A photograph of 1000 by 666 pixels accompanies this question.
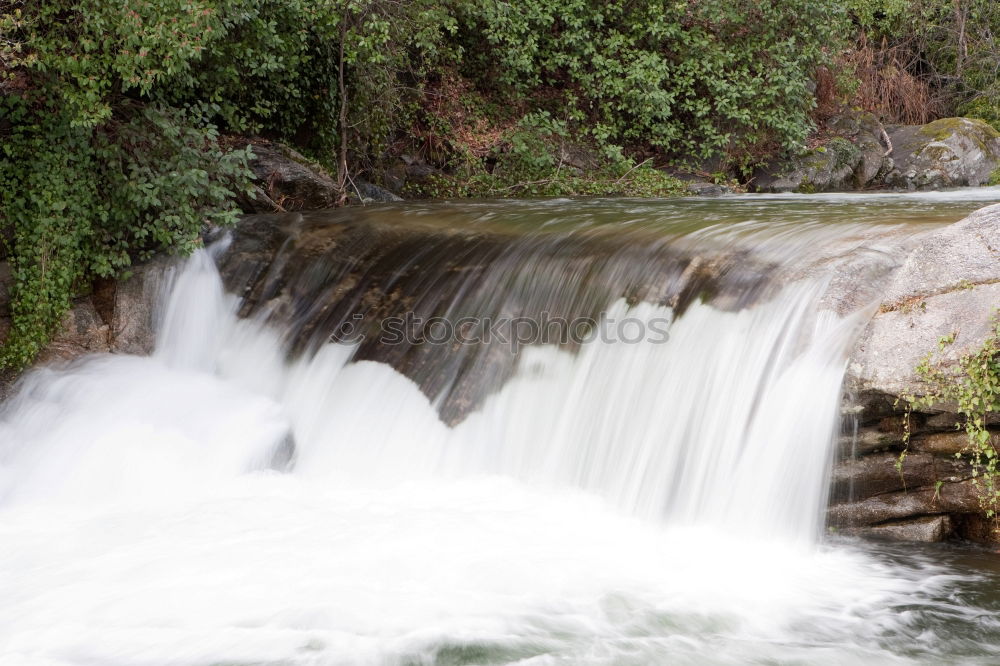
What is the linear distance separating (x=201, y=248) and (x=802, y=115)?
29.8ft

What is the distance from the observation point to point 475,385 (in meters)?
6.08

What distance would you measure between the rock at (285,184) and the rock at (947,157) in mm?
8490

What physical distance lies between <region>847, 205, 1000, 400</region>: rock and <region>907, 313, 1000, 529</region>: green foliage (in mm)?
48

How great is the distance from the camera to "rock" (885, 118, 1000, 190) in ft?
41.5

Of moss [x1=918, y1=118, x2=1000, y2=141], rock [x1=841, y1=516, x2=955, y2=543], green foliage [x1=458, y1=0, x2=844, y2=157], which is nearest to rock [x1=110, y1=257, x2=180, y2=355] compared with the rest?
rock [x1=841, y1=516, x2=955, y2=543]

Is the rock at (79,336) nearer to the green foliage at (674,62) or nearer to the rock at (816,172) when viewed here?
the green foliage at (674,62)

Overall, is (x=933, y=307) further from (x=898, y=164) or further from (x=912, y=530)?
(x=898, y=164)

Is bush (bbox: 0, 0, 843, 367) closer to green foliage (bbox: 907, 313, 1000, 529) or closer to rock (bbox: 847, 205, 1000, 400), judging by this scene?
rock (bbox: 847, 205, 1000, 400)

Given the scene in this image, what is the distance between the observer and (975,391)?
13.8ft

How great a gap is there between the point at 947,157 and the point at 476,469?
10.3 m

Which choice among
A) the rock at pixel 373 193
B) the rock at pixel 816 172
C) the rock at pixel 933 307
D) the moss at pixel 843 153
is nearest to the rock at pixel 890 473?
the rock at pixel 933 307

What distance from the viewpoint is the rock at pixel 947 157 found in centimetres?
1266

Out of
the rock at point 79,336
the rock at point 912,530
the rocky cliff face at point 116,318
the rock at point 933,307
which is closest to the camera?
the rock at point 933,307

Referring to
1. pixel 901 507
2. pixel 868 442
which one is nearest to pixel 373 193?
pixel 868 442
